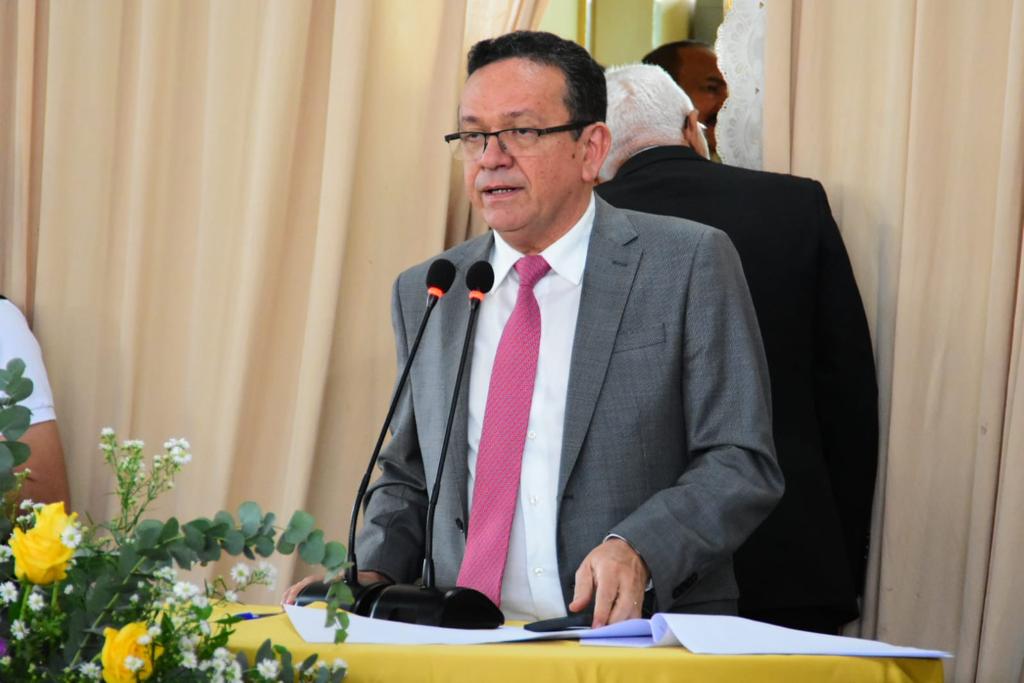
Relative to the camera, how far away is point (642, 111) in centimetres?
302

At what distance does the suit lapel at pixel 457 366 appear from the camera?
220cm

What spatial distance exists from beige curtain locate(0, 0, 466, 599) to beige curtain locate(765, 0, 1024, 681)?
1.02 m

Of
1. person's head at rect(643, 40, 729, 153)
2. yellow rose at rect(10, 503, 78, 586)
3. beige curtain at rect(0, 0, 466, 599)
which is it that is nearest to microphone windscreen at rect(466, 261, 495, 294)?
yellow rose at rect(10, 503, 78, 586)

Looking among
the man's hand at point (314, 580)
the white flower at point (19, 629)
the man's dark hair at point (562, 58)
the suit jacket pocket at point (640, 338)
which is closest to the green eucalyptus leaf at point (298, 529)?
the white flower at point (19, 629)

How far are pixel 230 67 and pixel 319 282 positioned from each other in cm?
60

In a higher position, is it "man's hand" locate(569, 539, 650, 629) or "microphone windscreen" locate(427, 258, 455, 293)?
"microphone windscreen" locate(427, 258, 455, 293)

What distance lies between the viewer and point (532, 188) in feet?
7.48

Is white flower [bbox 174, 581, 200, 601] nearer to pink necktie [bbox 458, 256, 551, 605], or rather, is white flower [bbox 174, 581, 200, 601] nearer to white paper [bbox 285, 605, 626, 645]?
white paper [bbox 285, 605, 626, 645]

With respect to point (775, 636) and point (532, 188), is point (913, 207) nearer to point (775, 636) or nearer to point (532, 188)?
point (532, 188)

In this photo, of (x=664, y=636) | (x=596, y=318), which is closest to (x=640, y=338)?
(x=596, y=318)

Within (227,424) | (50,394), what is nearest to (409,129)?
(227,424)

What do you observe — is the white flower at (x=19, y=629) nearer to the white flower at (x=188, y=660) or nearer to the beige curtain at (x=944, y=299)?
the white flower at (x=188, y=660)

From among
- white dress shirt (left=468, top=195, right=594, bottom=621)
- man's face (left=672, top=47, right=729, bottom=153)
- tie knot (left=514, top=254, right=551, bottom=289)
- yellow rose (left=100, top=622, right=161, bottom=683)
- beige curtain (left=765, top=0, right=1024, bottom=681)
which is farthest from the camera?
man's face (left=672, top=47, right=729, bottom=153)

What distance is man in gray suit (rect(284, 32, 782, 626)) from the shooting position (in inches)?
81.7
